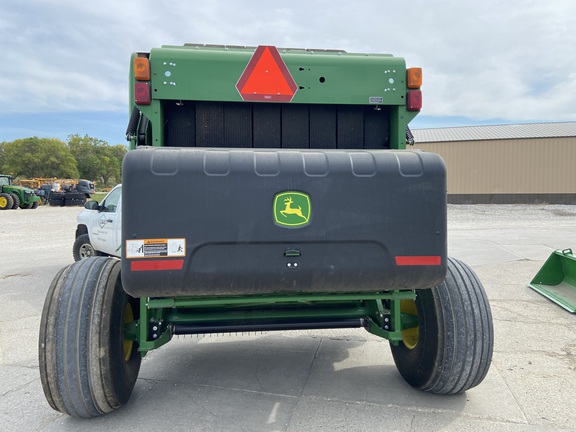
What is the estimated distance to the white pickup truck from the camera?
707cm

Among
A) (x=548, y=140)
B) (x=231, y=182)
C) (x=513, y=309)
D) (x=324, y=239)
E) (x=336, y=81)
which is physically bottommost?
(x=513, y=309)

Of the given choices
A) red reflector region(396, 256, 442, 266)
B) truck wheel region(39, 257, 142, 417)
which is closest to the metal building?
red reflector region(396, 256, 442, 266)

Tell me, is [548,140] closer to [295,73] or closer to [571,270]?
[571,270]

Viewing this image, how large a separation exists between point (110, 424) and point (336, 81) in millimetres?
2684

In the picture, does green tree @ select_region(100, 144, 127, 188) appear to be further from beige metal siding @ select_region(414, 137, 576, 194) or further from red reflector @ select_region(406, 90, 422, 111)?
red reflector @ select_region(406, 90, 422, 111)

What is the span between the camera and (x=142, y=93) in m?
2.68

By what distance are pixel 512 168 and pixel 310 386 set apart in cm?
3139

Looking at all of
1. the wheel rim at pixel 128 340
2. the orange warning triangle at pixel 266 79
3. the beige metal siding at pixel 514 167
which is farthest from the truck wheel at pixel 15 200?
the orange warning triangle at pixel 266 79

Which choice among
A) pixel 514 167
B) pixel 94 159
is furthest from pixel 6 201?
pixel 94 159

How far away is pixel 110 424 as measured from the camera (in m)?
2.76

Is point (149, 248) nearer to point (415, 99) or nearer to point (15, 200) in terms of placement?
point (415, 99)

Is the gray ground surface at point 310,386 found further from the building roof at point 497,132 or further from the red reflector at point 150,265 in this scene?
the building roof at point 497,132

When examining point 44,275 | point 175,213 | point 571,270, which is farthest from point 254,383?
point 44,275

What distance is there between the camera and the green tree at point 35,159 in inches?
2640
